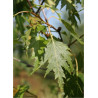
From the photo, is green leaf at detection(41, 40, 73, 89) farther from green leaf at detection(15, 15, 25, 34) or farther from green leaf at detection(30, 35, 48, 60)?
green leaf at detection(15, 15, 25, 34)

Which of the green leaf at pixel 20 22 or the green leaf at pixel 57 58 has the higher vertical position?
the green leaf at pixel 20 22

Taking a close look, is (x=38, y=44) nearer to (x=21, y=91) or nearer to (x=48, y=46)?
(x=48, y=46)

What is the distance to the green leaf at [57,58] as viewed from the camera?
60 centimetres

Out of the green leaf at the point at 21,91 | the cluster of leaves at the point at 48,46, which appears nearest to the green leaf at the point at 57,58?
the cluster of leaves at the point at 48,46

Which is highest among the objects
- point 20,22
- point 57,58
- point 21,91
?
point 20,22

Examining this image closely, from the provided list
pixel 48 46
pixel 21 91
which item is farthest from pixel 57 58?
pixel 21 91

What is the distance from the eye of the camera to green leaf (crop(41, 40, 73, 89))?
23.6 inches

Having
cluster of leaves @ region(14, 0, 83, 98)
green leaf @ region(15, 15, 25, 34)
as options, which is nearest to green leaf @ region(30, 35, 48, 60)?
cluster of leaves @ region(14, 0, 83, 98)

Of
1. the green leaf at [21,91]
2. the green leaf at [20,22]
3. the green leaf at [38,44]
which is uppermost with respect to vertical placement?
the green leaf at [20,22]

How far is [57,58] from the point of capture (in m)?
0.62

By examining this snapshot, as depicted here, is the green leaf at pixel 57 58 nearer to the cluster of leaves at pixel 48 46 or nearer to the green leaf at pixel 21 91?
the cluster of leaves at pixel 48 46

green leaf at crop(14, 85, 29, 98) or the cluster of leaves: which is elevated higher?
the cluster of leaves
